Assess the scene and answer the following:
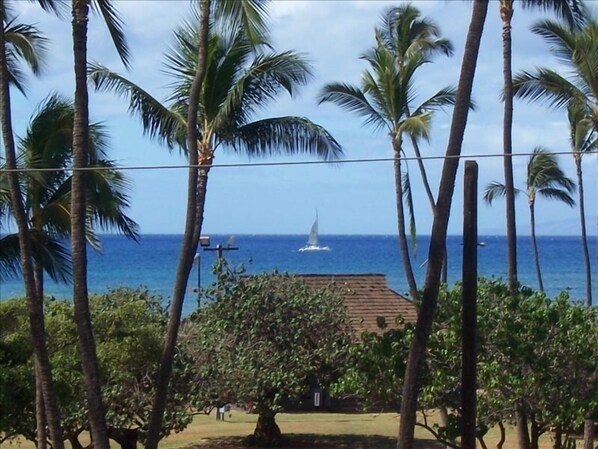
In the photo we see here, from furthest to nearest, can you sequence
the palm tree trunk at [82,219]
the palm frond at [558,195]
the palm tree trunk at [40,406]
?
the palm frond at [558,195], the palm tree trunk at [40,406], the palm tree trunk at [82,219]

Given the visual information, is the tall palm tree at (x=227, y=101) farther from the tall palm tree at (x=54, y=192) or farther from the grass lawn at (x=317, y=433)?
the grass lawn at (x=317, y=433)

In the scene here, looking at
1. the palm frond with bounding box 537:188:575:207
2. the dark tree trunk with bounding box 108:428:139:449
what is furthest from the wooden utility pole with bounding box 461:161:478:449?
the palm frond with bounding box 537:188:575:207

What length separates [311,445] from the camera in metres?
23.7

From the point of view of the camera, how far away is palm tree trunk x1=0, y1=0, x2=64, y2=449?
15.8 metres

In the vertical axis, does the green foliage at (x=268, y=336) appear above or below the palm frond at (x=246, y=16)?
below

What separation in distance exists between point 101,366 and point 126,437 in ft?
8.34

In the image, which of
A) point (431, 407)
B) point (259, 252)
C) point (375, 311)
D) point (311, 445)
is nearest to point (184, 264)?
point (431, 407)

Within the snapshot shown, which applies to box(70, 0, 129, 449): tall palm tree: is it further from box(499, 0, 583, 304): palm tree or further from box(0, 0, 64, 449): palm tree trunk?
box(499, 0, 583, 304): palm tree

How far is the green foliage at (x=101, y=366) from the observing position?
17828 millimetres

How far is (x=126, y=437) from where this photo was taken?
21.1 meters

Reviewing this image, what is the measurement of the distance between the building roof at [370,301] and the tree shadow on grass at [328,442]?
12.0ft

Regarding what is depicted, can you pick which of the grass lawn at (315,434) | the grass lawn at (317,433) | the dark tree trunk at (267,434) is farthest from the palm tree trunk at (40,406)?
the dark tree trunk at (267,434)

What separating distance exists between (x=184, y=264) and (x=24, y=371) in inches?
131

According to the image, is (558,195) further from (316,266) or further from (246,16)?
(316,266)
